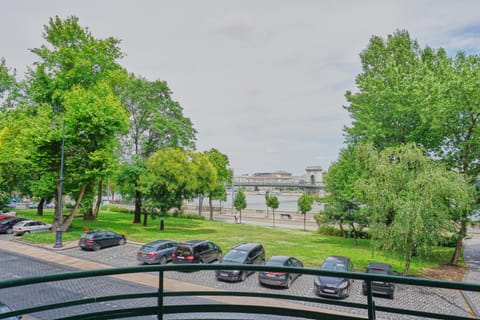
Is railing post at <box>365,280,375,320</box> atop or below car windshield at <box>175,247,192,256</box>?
atop

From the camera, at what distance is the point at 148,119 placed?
117 feet

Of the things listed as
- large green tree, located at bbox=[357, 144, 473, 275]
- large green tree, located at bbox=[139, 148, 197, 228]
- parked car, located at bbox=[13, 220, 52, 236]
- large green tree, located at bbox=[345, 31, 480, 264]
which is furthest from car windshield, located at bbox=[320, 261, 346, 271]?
parked car, located at bbox=[13, 220, 52, 236]

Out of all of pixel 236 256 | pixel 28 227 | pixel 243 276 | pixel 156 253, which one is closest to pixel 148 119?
pixel 28 227

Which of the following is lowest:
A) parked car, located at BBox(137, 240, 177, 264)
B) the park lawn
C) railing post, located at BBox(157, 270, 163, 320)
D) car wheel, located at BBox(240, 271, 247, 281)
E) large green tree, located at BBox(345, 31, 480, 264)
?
the park lawn

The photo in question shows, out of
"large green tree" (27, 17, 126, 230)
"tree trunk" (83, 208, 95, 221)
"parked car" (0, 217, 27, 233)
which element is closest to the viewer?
"large green tree" (27, 17, 126, 230)

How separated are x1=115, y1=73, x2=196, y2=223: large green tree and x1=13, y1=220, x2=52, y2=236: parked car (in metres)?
8.89

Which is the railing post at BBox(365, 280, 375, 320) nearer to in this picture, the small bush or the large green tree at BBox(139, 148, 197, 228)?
the large green tree at BBox(139, 148, 197, 228)

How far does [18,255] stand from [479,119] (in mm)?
32587

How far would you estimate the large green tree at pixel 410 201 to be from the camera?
1479cm

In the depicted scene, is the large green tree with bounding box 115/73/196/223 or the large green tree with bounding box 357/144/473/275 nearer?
the large green tree with bounding box 357/144/473/275

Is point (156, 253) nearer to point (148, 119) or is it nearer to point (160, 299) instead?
point (160, 299)

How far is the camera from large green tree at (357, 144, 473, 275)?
582 inches

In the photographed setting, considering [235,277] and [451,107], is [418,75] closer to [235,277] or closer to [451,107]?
[451,107]

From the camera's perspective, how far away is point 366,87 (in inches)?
1014
